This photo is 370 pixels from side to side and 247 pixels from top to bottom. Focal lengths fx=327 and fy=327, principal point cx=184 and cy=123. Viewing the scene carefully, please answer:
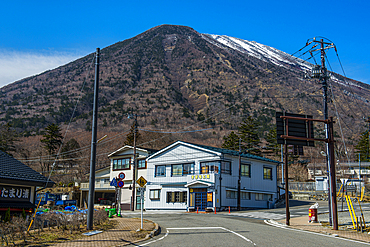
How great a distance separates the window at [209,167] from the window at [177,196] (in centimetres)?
403

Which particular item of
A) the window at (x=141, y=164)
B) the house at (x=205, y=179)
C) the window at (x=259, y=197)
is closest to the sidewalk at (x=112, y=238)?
the house at (x=205, y=179)

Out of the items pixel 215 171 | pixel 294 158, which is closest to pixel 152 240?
pixel 215 171

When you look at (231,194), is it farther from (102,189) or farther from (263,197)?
(102,189)

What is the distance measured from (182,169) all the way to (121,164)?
14278mm

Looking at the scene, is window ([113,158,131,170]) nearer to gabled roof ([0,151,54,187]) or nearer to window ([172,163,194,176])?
window ([172,163,194,176])

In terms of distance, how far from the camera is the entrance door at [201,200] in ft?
131

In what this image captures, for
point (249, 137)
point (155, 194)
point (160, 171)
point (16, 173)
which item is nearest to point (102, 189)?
point (155, 194)

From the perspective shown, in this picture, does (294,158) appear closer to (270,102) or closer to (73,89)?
(270,102)

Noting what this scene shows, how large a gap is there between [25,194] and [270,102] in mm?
170217

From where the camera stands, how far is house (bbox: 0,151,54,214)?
17.7 m

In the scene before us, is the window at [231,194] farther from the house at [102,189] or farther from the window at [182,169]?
the house at [102,189]

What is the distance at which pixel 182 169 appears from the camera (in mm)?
43812

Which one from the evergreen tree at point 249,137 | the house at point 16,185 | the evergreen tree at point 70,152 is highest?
the evergreen tree at point 249,137

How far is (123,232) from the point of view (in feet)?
49.8
